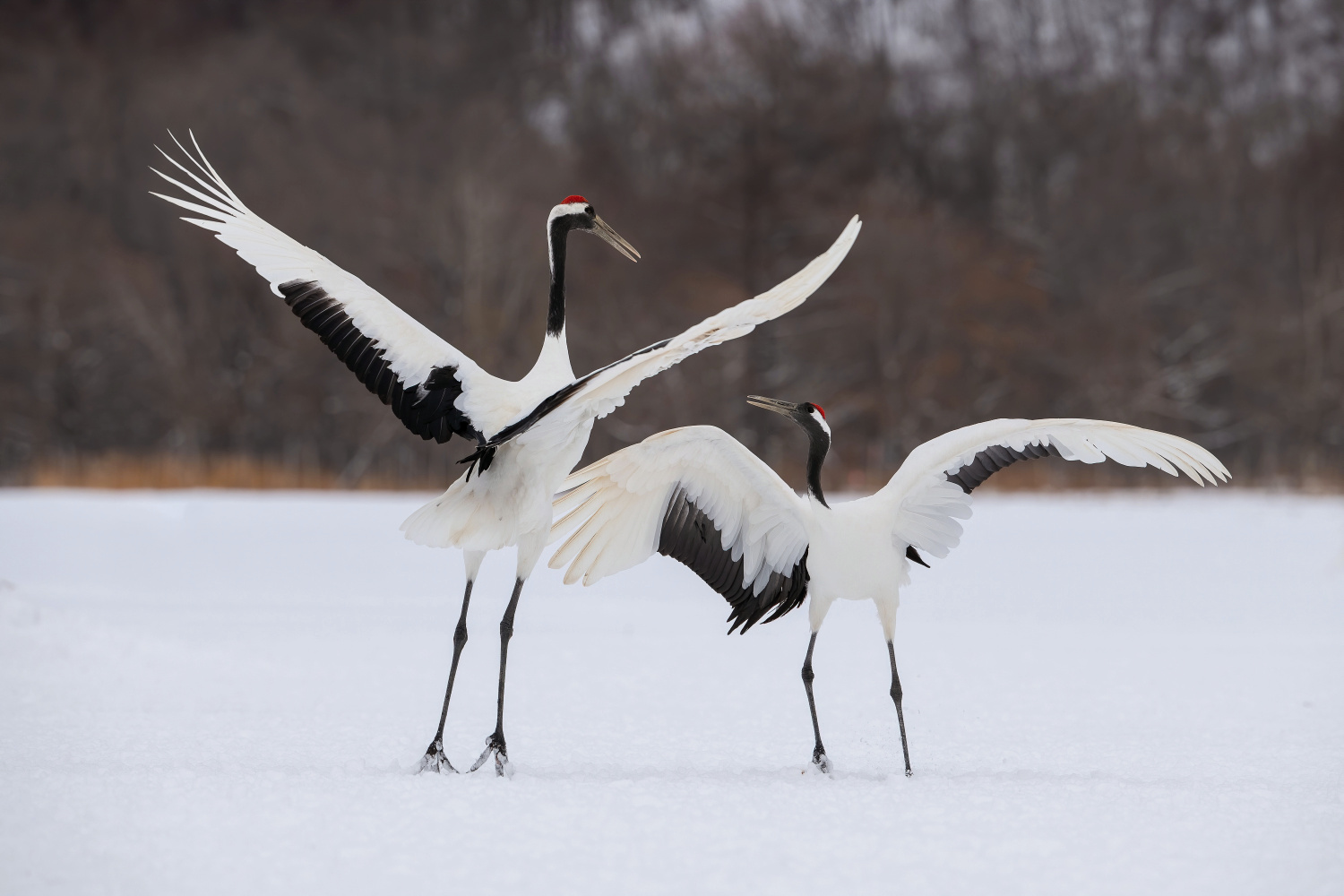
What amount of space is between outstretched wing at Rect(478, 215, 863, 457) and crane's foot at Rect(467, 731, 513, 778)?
3.66 ft

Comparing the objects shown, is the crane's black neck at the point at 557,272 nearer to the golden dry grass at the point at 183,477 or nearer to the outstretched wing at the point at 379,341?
the outstretched wing at the point at 379,341

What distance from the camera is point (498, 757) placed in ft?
16.5

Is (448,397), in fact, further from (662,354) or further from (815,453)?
(815,453)

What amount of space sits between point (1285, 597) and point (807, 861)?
27.6ft

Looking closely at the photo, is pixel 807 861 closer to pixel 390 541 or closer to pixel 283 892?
pixel 283 892

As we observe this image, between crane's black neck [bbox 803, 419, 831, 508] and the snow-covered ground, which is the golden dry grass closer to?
the snow-covered ground

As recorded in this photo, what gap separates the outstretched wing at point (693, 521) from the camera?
5.20 m

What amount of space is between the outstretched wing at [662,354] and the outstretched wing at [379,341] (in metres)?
0.44

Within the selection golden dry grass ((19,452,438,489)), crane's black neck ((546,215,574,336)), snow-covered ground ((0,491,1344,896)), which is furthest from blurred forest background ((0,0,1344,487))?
crane's black neck ((546,215,574,336))

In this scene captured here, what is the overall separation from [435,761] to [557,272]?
6.80 feet

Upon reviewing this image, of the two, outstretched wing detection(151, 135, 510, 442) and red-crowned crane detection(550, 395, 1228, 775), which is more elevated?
outstretched wing detection(151, 135, 510, 442)

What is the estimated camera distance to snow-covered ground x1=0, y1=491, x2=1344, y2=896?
392 centimetres

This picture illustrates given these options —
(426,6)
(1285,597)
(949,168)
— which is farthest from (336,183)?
(1285,597)

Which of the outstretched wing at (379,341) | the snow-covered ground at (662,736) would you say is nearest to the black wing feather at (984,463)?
the snow-covered ground at (662,736)
